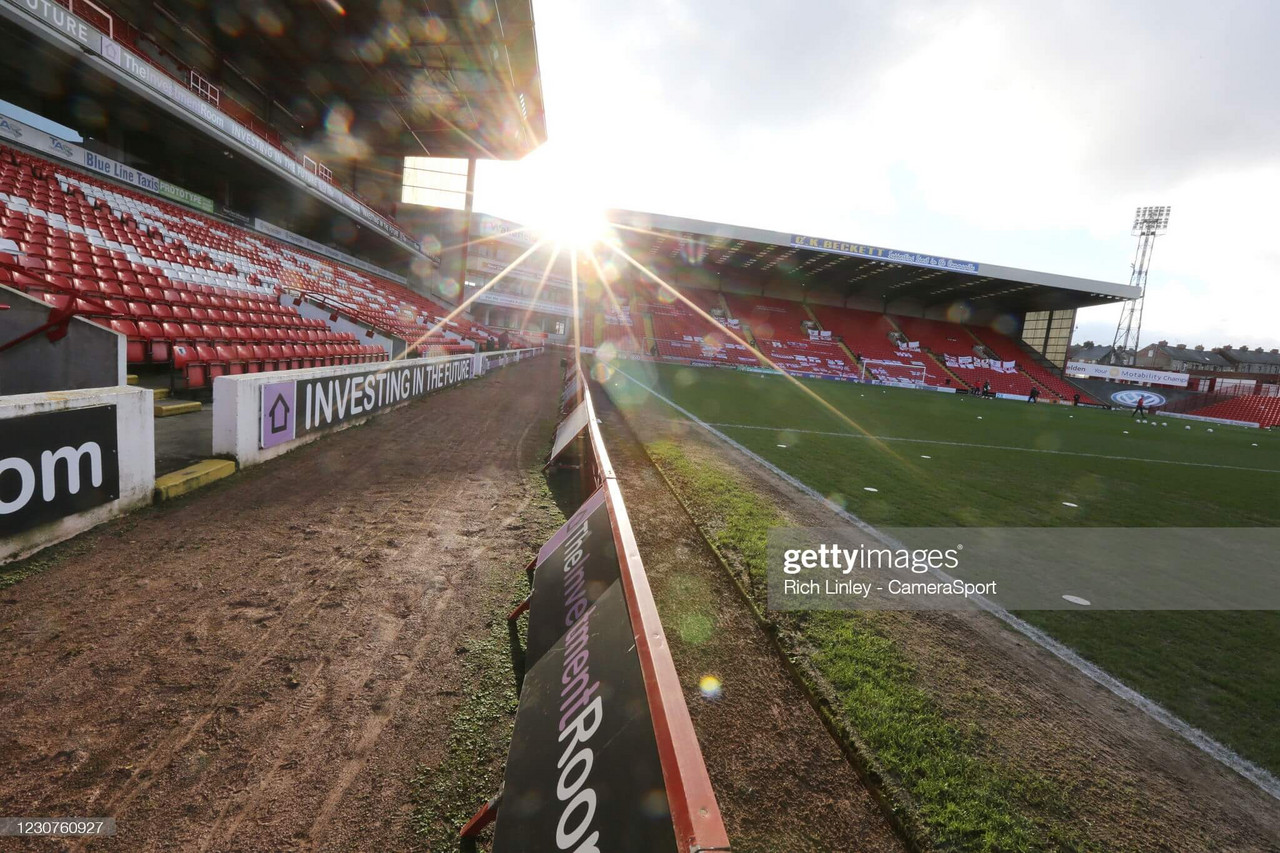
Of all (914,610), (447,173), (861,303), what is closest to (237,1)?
(447,173)

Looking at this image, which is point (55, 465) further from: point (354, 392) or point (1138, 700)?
point (1138, 700)

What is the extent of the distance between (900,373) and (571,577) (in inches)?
1728

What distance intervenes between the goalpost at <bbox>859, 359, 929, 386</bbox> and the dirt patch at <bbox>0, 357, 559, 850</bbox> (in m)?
40.7

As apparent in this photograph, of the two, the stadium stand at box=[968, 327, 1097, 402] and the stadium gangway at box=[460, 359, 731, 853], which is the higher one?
the stadium stand at box=[968, 327, 1097, 402]

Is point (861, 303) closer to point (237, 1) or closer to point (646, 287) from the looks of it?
point (646, 287)

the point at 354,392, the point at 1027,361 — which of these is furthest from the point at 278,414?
the point at 1027,361

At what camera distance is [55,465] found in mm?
3639

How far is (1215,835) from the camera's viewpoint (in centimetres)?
219

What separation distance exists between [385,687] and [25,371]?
613 cm

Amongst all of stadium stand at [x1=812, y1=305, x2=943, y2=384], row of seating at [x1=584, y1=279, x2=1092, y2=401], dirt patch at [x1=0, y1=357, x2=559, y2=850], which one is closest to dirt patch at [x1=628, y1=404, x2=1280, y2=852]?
dirt patch at [x1=0, y1=357, x2=559, y2=850]

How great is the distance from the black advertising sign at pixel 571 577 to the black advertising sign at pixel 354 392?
464cm

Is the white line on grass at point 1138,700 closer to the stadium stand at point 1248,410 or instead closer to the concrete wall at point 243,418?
the concrete wall at point 243,418

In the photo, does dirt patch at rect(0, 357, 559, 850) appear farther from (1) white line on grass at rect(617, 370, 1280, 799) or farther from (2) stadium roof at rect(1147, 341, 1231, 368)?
(2) stadium roof at rect(1147, 341, 1231, 368)

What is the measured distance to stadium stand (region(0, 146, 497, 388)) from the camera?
795 cm
